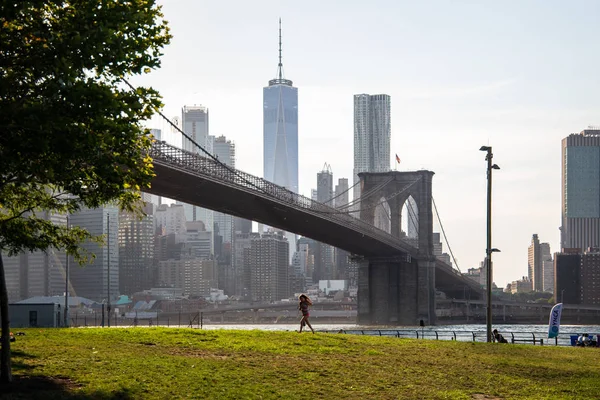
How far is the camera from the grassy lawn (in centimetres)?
2089

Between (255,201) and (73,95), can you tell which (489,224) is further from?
(255,201)

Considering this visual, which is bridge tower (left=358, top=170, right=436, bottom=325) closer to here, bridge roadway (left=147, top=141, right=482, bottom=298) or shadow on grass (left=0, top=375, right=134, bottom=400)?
bridge roadway (left=147, top=141, right=482, bottom=298)

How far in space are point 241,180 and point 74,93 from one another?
7923cm

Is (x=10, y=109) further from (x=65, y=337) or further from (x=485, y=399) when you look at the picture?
(x=65, y=337)

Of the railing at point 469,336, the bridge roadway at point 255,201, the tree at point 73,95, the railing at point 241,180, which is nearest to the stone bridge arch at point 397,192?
the bridge roadway at point 255,201

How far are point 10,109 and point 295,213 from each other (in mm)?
93279

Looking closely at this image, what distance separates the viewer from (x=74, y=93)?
19.1 m

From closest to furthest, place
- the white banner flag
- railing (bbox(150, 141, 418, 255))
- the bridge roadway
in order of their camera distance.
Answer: the white banner flag, railing (bbox(150, 141, 418, 255)), the bridge roadway

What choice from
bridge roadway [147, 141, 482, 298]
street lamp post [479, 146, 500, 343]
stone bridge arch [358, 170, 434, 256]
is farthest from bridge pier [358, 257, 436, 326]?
street lamp post [479, 146, 500, 343]

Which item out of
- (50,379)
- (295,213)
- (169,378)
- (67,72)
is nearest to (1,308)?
(50,379)

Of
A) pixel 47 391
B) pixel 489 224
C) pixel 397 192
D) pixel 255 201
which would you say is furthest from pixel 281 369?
pixel 397 192

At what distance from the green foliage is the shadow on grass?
413cm

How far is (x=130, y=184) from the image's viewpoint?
22.5 meters

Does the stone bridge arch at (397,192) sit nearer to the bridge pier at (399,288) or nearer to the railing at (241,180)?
the bridge pier at (399,288)
